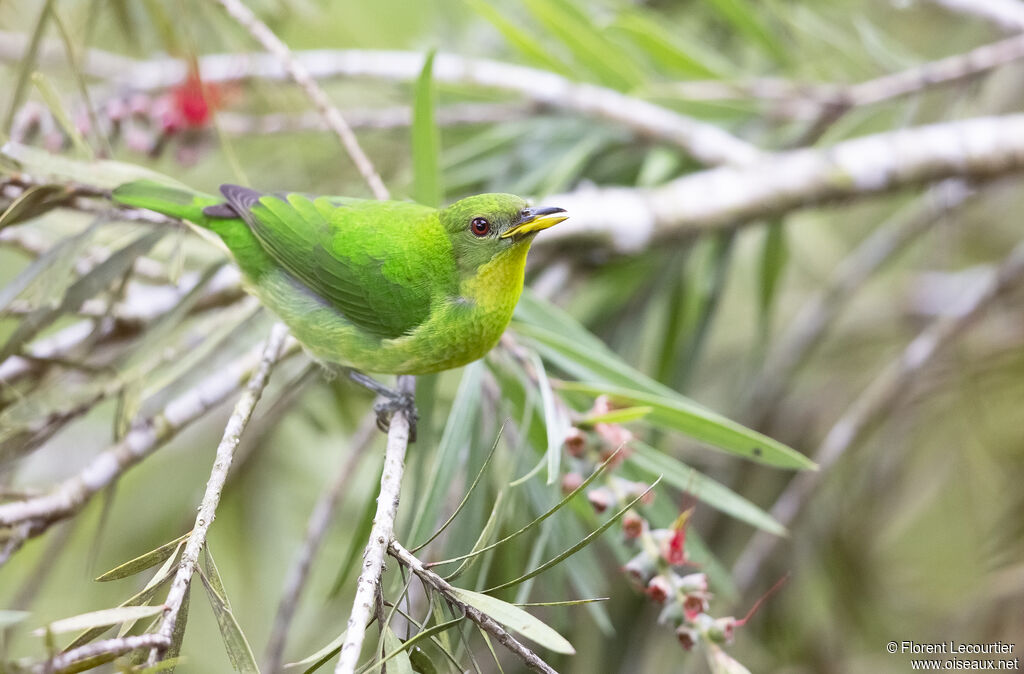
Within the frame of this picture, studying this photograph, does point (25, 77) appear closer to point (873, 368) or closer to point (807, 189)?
point (807, 189)

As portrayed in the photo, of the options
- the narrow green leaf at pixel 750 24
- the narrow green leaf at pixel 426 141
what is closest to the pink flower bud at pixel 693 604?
the narrow green leaf at pixel 426 141

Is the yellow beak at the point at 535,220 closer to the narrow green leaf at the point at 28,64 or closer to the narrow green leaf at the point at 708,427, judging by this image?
the narrow green leaf at the point at 708,427

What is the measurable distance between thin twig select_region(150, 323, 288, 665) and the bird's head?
56 cm

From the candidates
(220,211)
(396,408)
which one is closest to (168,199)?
(220,211)

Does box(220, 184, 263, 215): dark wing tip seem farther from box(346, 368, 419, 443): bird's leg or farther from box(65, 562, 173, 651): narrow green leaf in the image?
box(65, 562, 173, 651): narrow green leaf

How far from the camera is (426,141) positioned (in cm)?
199

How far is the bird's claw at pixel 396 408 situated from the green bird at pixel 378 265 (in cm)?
1

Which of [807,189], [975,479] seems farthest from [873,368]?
[807,189]

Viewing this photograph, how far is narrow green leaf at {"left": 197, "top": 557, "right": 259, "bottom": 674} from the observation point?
3.39 feet

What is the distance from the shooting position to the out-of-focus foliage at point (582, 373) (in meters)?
1.83

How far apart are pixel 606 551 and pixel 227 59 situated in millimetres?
2432

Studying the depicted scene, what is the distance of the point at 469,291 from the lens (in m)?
1.90

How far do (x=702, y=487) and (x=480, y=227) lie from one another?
0.79 metres

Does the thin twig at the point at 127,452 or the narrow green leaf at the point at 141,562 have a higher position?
the thin twig at the point at 127,452
